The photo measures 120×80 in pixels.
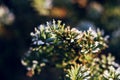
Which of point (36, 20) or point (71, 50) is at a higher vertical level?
point (36, 20)

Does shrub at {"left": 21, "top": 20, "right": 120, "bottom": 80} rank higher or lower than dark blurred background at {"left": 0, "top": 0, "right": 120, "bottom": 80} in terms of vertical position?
lower

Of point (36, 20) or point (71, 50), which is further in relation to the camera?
point (36, 20)

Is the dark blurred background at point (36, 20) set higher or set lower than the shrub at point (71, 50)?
higher

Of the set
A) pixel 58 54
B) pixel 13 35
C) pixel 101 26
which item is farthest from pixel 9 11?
pixel 58 54

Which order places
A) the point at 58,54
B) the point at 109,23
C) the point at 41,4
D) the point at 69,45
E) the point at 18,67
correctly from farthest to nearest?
the point at 109,23 → the point at 18,67 → the point at 41,4 → the point at 58,54 → the point at 69,45

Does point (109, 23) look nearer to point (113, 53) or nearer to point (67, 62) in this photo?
point (113, 53)

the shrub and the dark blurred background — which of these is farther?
the dark blurred background

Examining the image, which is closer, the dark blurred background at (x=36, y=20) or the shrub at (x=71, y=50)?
the shrub at (x=71, y=50)

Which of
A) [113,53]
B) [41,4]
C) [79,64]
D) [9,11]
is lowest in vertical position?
[79,64]
